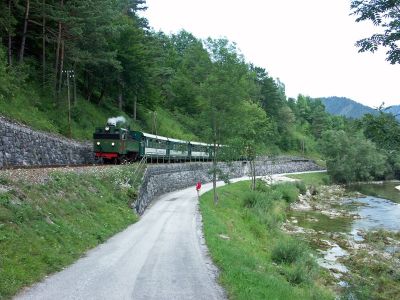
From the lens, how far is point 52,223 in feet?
45.2

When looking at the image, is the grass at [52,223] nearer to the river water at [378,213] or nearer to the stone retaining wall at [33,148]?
the stone retaining wall at [33,148]

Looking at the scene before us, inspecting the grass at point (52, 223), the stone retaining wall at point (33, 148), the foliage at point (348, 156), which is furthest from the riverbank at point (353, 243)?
the foliage at point (348, 156)

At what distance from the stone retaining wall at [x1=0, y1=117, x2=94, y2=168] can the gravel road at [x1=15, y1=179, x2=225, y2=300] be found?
868 centimetres

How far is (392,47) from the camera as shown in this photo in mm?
8695

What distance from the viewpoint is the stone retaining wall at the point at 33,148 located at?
22239 millimetres

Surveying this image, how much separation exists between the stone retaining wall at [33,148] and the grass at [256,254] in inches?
403

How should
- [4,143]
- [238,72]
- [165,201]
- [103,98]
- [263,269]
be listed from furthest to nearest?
1. [103,98]
2. [165,201]
3. [238,72]
4. [4,143]
5. [263,269]

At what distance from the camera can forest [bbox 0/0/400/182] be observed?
27.7 m

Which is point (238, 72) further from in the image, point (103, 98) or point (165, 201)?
point (103, 98)

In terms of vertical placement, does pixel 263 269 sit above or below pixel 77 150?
below

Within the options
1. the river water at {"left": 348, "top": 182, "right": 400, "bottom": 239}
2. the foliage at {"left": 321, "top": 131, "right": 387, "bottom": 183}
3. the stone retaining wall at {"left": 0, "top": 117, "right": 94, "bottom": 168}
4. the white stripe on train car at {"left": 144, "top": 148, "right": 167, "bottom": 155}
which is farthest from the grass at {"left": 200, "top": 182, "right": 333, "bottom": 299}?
the foliage at {"left": 321, "top": 131, "right": 387, "bottom": 183}

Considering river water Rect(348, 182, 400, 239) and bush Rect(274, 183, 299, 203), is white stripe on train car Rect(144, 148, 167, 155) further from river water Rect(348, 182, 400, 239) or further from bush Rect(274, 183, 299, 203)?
river water Rect(348, 182, 400, 239)

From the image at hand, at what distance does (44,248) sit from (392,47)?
1036 centimetres

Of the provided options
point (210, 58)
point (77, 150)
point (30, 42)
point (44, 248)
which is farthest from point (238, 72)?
point (30, 42)
